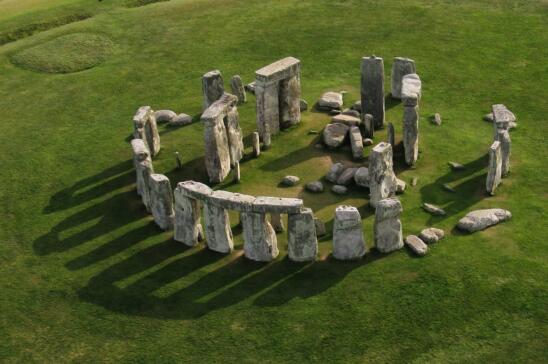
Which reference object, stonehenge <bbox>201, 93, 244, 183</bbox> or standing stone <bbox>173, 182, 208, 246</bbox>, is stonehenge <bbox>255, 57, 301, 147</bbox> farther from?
standing stone <bbox>173, 182, 208, 246</bbox>

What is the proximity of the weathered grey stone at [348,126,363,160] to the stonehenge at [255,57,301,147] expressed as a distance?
2.59 meters

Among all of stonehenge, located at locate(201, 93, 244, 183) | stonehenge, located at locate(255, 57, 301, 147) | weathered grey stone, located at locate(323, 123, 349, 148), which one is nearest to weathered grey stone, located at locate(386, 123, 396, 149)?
weathered grey stone, located at locate(323, 123, 349, 148)

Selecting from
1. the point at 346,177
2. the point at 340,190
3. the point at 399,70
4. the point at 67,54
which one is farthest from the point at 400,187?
the point at 67,54

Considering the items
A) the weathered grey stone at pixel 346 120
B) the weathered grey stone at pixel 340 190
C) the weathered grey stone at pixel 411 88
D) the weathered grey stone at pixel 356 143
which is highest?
Result: the weathered grey stone at pixel 411 88

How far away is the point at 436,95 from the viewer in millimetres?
29844

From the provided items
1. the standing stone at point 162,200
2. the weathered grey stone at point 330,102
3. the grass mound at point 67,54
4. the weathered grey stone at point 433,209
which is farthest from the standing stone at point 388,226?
the grass mound at point 67,54

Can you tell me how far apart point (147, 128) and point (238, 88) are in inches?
178

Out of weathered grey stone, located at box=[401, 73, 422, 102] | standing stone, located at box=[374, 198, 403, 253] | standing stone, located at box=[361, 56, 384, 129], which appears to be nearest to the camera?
standing stone, located at box=[374, 198, 403, 253]

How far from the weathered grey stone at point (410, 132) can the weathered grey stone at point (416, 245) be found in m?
4.38

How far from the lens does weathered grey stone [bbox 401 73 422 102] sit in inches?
976

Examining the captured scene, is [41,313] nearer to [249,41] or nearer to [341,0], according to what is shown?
[249,41]

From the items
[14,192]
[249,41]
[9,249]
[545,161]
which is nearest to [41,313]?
[9,249]

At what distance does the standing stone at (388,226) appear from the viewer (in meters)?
20.6

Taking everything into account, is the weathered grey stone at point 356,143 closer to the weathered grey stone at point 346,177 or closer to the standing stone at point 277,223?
the weathered grey stone at point 346,177
